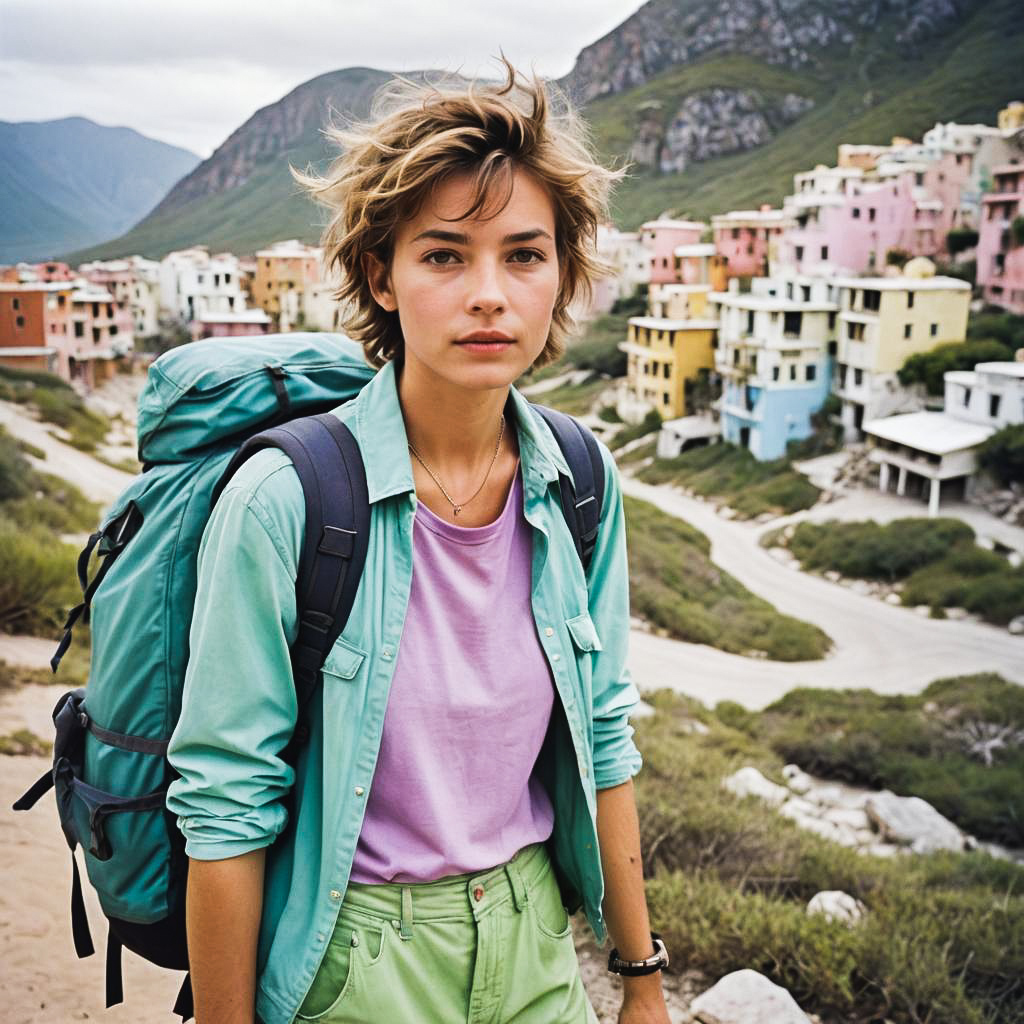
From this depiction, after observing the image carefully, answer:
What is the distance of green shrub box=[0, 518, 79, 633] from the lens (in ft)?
24.6

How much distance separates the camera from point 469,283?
155cm

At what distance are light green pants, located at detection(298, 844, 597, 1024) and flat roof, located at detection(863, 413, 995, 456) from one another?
24.4m

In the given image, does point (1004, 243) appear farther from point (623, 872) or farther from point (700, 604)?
point (623, 872)

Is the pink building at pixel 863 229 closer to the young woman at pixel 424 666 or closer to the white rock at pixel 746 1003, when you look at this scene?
the white rock at pixel 746 1003


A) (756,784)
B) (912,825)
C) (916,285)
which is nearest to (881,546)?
(916,285)

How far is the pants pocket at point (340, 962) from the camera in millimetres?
1478

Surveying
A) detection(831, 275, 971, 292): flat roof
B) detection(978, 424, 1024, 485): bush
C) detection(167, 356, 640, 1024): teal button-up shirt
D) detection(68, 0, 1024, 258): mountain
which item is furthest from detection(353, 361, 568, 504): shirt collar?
detection(68, 0, 1024, 258): mountain

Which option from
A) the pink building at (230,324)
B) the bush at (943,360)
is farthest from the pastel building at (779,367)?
the pink building at (230,324)

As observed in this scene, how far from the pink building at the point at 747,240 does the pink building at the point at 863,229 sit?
1.94m

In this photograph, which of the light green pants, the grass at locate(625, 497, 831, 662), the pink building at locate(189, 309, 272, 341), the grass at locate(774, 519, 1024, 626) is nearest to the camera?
the light green pants

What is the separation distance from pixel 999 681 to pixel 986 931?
12.1 metres

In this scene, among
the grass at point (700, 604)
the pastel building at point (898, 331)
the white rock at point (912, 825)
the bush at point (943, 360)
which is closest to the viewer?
the white rock at point (912, 825)

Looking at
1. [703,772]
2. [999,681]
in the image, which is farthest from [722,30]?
[703,772]

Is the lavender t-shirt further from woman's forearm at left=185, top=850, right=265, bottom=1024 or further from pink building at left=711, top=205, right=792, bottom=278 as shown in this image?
pink building at left=711, top=205, right=792, bottom=278
